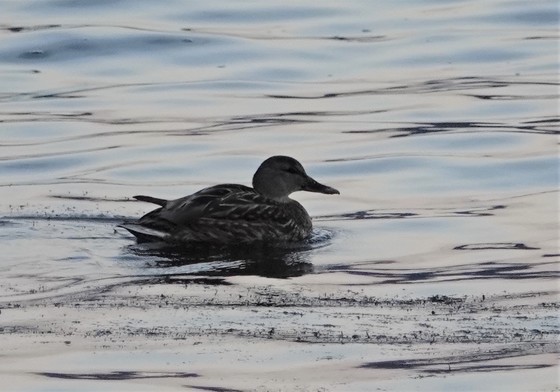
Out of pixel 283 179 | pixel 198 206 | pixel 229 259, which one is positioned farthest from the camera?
pixel 283 179

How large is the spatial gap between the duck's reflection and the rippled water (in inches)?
1.8

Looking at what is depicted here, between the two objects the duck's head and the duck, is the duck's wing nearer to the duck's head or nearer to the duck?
the duck

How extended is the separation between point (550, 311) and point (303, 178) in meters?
4.19

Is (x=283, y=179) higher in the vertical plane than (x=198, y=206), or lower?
higher

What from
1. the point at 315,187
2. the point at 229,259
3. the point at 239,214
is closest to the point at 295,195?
the point at 315,187

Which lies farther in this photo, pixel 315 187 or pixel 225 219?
pixel 315 187

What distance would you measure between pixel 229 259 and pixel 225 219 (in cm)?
91

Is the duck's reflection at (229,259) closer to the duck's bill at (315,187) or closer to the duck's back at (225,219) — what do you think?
the duck's back at (225,219)

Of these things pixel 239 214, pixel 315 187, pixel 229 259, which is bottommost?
pixel 229 259

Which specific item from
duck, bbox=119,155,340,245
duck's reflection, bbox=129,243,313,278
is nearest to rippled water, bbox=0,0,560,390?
duck's reflection, bbox=129,243,313,278

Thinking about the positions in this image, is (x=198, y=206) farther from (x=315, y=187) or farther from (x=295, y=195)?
(x=295, y=195)

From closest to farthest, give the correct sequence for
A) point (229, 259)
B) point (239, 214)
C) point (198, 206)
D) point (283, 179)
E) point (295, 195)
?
point (229, 259) → point (198, 206) → point (239, 214) → point (283, 179) → point (295, 195)

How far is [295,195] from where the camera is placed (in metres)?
16.1

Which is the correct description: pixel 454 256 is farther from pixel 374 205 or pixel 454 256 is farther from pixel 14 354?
pixel 14 354
